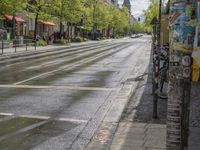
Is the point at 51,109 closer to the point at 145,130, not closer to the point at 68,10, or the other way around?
the point at 145,130

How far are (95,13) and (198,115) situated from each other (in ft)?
312

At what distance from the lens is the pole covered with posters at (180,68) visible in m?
4.56

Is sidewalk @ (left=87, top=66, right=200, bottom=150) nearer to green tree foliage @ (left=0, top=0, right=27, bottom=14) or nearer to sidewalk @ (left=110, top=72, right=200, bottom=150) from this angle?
sidewalk @ (left=110, top=72, right=200, bottom=150)

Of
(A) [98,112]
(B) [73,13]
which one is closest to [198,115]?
(A) [98,112]

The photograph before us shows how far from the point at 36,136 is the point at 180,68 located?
170 inches

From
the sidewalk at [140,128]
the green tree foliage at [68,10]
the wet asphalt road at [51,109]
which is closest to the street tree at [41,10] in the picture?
the green tree foliage at [68,10]

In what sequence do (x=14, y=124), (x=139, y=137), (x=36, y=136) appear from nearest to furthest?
(x=139, y=137) → (x=36, y=136) → (x=14, y=124)

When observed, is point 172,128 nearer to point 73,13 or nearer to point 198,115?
point 198,115

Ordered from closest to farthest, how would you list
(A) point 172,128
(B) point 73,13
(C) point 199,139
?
1. (A) point 172,128
2. (C) point 199,139
3. (B) point 73,13

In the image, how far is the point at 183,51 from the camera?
4629 millimetres

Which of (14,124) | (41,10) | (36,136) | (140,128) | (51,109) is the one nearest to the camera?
(36,136)

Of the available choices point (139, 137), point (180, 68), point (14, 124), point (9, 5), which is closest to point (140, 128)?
point (139, 137)

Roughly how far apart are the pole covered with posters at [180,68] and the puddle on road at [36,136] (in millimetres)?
3323

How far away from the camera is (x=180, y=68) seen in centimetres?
474
